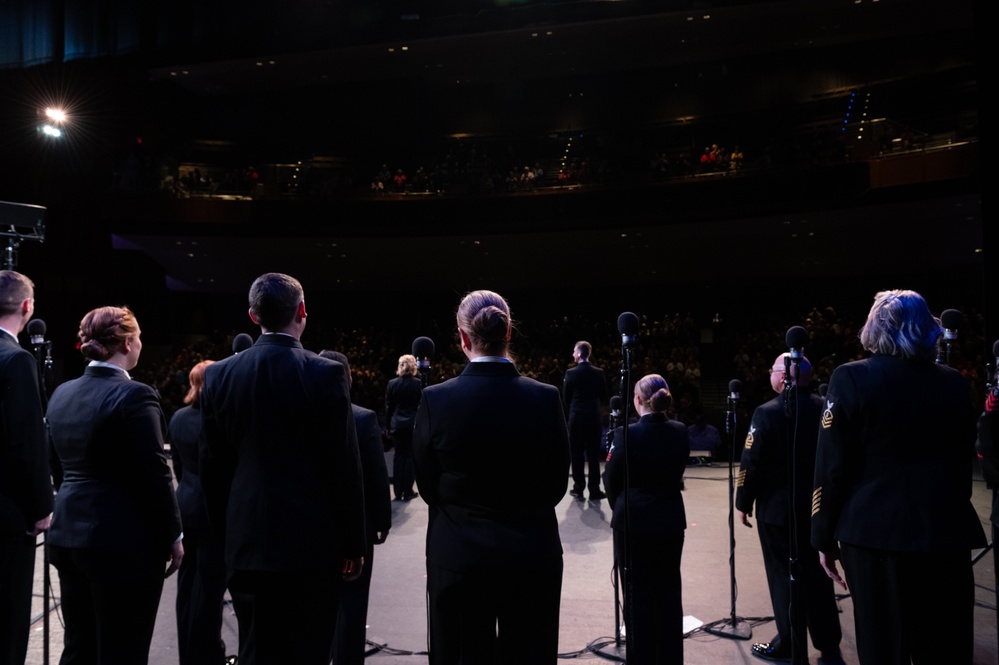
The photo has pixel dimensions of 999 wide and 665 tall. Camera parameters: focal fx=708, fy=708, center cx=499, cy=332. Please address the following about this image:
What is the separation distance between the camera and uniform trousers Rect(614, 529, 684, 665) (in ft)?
10.6

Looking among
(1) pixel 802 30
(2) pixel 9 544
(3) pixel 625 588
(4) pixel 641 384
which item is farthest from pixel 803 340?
(1) pixel 802 30

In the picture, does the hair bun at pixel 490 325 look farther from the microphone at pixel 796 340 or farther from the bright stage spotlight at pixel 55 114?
the bright stage spotlight at pixel 55 114

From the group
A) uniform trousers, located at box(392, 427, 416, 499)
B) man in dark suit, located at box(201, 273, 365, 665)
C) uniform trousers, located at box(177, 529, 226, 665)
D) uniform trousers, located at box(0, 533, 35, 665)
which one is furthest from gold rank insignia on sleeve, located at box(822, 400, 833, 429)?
uniform trousers, located at box(392, 427, 416, 499)

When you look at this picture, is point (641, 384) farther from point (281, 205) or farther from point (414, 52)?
point (414, 52)

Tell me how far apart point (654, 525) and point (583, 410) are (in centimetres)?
486

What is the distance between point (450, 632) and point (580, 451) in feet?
20.7

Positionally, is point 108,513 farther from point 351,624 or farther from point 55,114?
point 55,114

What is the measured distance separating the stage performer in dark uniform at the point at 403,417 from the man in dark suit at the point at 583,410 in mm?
1739

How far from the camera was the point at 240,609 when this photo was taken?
223 cm

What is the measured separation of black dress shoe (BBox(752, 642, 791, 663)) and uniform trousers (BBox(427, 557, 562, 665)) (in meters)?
2.16

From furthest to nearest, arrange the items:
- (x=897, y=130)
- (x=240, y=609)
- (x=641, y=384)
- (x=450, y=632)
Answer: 1. (x=897, y=130)
2. (x=641, y=384)
3. (x=240, y=609)
4. (x=450, y=632)

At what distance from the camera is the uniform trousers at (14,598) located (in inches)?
103

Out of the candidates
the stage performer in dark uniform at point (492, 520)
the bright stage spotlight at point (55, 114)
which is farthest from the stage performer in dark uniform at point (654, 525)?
the bright stage spotlight at point (55, 114)

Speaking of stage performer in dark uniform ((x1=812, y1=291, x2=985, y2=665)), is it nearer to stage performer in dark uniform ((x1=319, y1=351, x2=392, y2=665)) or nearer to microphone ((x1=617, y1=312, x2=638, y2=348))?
microphone ((x1=617, y1=312, x2=638, y2=348))
